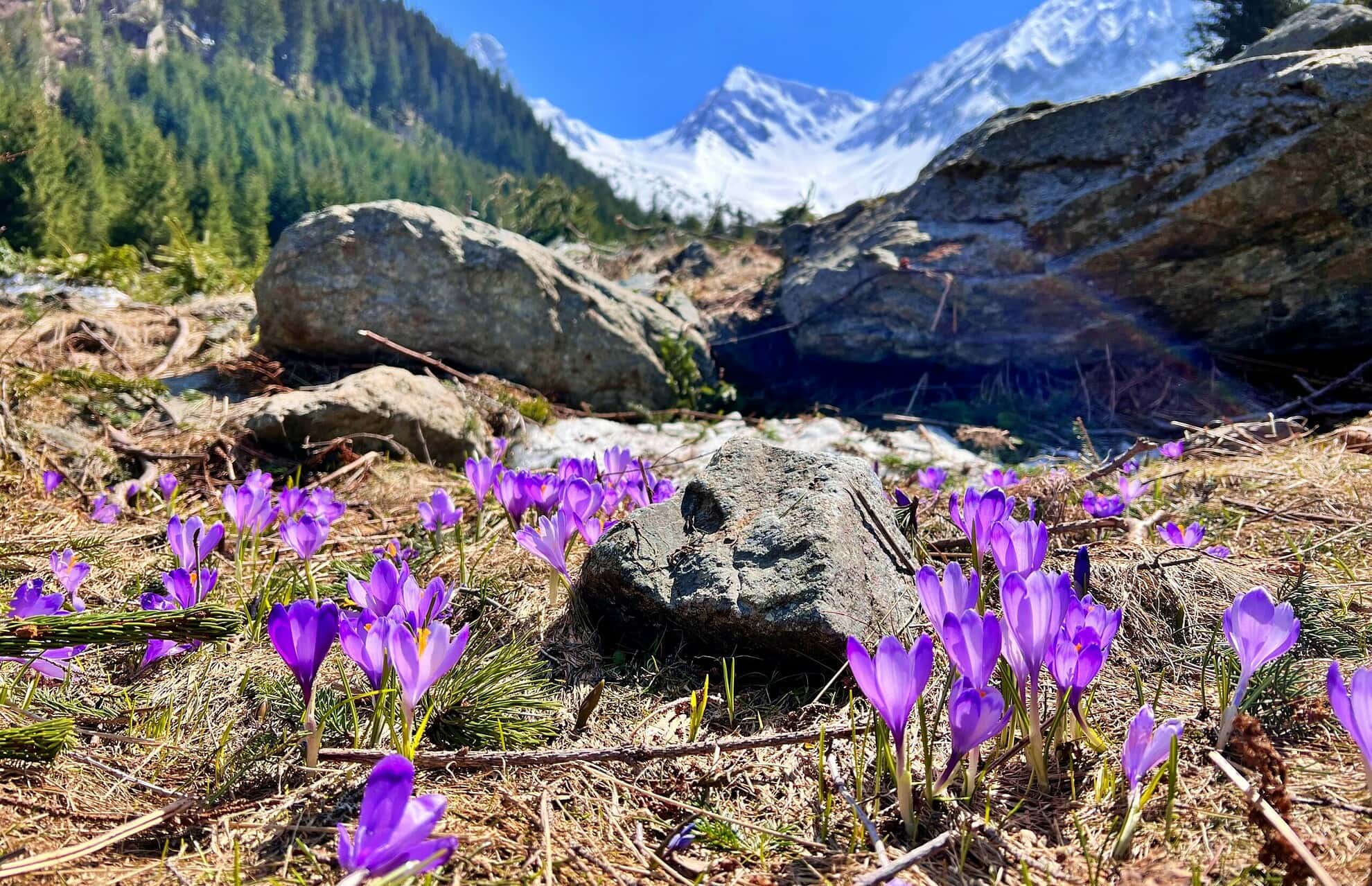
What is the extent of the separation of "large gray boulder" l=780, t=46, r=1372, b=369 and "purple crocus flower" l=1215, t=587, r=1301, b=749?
14.3 ft

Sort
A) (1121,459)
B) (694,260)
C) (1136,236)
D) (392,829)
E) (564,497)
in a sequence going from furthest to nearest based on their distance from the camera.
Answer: (694,260)
(1136,236)
(1121,459)
(564,497)
(392,829)

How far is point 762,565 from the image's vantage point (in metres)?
1.61

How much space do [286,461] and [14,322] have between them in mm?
3483

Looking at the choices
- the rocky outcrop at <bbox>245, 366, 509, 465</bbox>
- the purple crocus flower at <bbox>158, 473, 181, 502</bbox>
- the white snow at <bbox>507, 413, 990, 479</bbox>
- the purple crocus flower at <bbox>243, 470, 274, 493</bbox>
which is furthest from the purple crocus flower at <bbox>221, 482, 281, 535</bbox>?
the white snow at <bbox>507, 413, 990, 479</bbox>

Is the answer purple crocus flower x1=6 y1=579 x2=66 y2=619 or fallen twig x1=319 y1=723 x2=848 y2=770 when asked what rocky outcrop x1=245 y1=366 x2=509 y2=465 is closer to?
purple crocus flower x1=6 y1=579 x2=66 y2=619

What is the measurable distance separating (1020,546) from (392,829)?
3.81ft

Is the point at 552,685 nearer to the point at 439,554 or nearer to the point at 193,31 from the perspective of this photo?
the point at 439,554

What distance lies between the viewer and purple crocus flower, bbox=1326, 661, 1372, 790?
0.90 meters

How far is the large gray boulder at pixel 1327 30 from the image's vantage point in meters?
4.78

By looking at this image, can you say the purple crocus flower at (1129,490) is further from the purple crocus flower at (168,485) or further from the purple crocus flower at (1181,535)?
the purple crocus flower at (168,485)

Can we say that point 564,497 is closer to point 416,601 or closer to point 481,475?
point 481,475

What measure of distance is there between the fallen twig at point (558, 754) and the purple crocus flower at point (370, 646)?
0.11 m

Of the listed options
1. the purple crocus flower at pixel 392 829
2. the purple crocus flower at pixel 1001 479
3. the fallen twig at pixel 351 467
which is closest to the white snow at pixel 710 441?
the purple crocus flower at pixel 1001 479

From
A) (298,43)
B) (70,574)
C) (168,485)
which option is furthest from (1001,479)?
(298,43)
